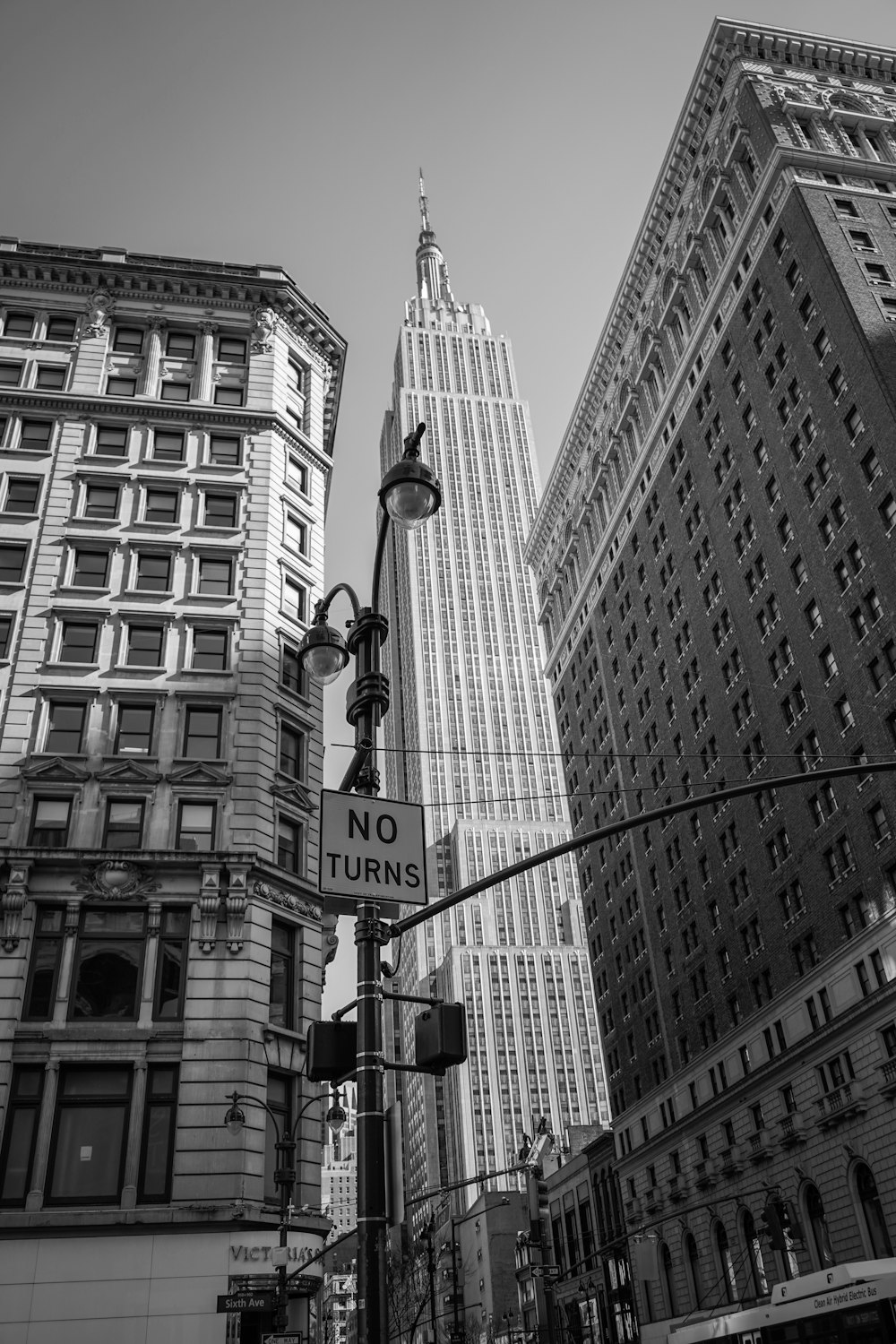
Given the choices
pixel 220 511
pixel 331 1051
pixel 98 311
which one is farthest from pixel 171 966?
pixel 98 311

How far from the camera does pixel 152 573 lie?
37844 millimetres

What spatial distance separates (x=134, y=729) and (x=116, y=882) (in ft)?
18.1

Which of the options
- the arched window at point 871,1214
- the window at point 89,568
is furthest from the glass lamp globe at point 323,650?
the arched window at point 871,1214

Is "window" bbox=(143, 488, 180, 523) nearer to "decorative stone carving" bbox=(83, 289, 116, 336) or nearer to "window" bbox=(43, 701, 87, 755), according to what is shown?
"window" bbox=(43, 701, 87, 755)

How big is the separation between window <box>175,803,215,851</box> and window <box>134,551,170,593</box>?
8476 millimetres

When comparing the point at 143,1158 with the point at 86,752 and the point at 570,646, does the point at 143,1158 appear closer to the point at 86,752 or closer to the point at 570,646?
the point at 86,752

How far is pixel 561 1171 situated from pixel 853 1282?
81.1 m

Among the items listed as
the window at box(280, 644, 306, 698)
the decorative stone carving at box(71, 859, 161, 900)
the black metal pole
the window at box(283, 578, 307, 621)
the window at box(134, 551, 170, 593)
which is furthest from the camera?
the window at box(283, 578, 307, 621)

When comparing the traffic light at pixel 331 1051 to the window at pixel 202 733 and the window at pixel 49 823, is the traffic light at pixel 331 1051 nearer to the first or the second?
the window at pixel 49 823

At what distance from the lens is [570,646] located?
110 metres

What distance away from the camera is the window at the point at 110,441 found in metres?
40.7

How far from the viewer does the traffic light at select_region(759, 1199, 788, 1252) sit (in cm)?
3953

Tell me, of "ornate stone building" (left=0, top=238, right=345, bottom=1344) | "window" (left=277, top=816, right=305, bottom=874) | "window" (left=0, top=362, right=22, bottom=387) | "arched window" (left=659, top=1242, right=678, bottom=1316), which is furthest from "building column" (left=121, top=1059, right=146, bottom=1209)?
"arched window" (left=659, top=1242, right=678, bottom=1316)

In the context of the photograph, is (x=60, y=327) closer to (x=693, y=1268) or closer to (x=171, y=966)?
(x=171, y=966)
